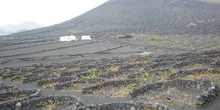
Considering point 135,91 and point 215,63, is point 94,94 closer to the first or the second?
point 135,91

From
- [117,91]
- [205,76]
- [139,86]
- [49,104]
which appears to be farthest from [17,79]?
[205,76]

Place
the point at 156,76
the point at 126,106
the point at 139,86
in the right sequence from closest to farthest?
the point at 126,106, the point at 139,86, the point at 156,76

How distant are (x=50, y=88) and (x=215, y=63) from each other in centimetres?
2034

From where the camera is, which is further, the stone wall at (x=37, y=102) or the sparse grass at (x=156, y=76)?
the sparse grass at (x=156, y=76)

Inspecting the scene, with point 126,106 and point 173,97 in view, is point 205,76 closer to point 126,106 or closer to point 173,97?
point 173,97

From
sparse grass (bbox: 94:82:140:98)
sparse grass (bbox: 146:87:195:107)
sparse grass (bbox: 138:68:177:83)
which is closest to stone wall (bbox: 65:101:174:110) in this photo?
sparse grass (bbox: 146:87:195:107)

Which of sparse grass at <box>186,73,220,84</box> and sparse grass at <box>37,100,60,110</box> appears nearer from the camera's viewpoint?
sparse grass at <box>37,100,60,110</box>

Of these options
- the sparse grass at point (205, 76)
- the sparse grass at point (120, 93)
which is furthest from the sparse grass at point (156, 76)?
the sparse grass at point (120, 93)

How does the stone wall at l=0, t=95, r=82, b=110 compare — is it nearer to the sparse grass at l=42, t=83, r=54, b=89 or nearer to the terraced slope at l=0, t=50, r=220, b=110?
the terraced slope at l=0, t=50, r=220, b=110

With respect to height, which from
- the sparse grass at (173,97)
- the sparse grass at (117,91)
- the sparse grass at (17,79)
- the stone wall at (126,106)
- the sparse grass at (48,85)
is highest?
the stone wall at (126,106)

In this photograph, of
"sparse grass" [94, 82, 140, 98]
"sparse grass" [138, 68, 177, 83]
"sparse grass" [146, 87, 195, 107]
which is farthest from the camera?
"sparse grass" [138, 68, 177, 83]

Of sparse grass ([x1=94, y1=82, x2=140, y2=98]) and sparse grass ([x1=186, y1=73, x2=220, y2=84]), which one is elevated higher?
sparse grass ([x1=186, y1=73, x2=220, y2=84])

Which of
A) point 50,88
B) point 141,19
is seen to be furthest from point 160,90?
point 141,19

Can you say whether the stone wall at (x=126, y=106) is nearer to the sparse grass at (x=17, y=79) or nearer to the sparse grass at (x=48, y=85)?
the sparse grass at (x=48, y=85)
